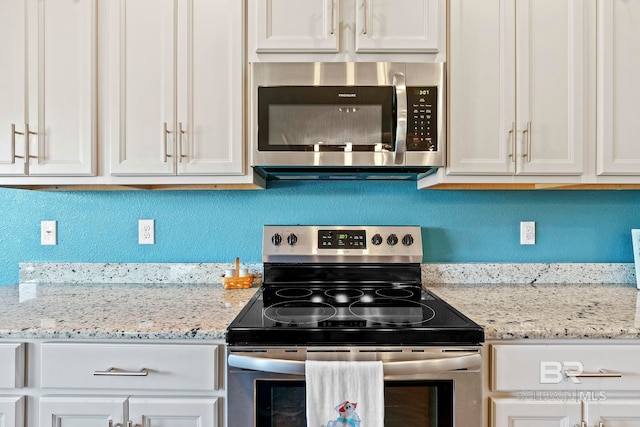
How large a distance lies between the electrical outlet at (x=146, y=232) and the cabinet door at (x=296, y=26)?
964 millimetres

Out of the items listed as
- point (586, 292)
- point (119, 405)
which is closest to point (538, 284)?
point (586, 292)

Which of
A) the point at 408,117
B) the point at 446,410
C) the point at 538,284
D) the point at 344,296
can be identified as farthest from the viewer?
the point at 538,284

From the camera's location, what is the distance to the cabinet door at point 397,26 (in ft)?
4.75

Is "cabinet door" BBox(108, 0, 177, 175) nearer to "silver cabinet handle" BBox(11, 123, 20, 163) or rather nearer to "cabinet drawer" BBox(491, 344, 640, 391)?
"silver cabinet handle" BBox(11, 123, 20, 163)

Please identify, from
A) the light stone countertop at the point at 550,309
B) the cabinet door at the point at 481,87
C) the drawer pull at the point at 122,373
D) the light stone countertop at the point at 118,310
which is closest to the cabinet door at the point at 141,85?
the light stone countertop at the point at 118,310

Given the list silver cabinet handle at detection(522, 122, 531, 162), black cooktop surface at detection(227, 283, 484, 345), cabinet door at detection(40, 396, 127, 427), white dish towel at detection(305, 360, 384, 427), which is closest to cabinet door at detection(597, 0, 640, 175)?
silver cabinet handle at detection(522, 122, 531, 162)

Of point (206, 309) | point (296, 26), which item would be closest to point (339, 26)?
point (296, 26)

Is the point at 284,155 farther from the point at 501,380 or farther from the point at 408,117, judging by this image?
the point at 501,380

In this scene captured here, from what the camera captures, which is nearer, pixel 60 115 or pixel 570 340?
pixel 570 340

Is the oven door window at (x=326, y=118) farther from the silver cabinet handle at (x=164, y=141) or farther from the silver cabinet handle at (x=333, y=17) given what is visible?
the silver cabinet handle at (x=164, y=141)

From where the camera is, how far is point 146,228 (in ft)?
5.93

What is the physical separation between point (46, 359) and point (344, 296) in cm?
101

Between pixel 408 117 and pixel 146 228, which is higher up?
pixel 408 117

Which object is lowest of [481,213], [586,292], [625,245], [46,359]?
[46,359]
